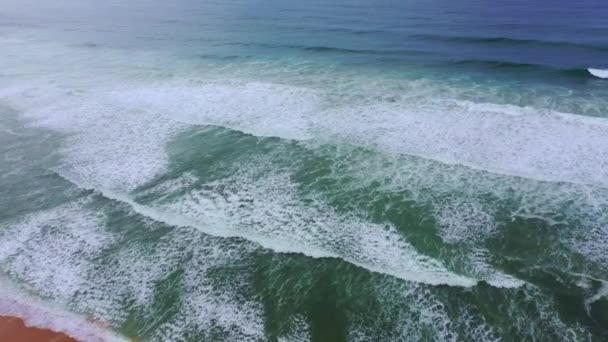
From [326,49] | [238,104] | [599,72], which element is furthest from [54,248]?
[599,72]

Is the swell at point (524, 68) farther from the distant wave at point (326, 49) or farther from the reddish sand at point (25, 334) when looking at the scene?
the reddish sand at point (25, 334)

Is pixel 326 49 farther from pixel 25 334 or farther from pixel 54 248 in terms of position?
pixel 25 334

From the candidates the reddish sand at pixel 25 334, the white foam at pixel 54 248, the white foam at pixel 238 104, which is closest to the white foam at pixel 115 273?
the white foam at pixel 54 248

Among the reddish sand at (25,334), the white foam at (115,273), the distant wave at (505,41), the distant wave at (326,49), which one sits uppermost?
the distant wave at (505,41)

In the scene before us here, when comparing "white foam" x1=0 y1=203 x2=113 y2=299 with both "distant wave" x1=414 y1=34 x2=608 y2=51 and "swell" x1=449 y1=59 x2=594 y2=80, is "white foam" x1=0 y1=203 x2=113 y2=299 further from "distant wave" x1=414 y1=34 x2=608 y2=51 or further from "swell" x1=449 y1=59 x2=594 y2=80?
"distant wave" x1=414 y1=34 x2=608 y2=51

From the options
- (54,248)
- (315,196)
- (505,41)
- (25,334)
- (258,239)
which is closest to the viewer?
(25,334)
